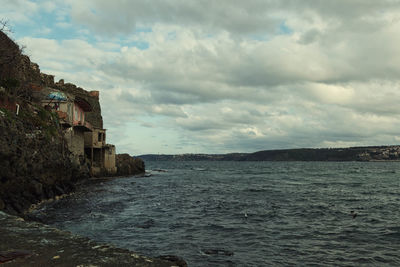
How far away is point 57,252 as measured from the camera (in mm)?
5457

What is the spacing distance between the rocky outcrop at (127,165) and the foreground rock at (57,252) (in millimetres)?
51542

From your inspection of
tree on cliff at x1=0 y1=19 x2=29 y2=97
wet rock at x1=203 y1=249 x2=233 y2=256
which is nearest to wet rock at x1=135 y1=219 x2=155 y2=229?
wet rock at x1=203 y1=249 x2=233 y2=256

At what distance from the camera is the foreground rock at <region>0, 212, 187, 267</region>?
499 centimetres

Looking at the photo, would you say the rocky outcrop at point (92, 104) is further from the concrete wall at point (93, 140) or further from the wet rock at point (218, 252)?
the wet rock at point (218, 252)

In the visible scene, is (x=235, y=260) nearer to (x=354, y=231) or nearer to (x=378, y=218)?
(x=354, y=231)

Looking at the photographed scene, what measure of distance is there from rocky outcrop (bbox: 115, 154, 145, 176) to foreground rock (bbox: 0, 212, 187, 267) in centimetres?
5154

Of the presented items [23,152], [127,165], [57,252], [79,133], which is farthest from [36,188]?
[127,165]

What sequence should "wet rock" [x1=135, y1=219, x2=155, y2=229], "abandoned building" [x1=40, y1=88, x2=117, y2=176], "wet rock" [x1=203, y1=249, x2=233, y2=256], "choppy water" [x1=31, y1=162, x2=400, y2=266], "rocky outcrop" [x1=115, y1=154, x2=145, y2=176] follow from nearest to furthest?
1. "choppy water" [x1=31, y1=162, x2=400, y2=266]
2. "wet rock" [x1=203, y1=249, x2=233, y2=256]
3. "wet rock" [x1=135, y1=219, x2=155, y2=229]
4. "abandoned building" [x1=40, y1=88, x2=117, y2=176]
5. "rocky outcrop" [x1=115, y1=154, x2=145, y2=176]

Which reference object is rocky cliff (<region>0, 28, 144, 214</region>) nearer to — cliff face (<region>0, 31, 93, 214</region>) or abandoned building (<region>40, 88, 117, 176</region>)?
cliff face (<region>0, 31, 93, 214</region>)

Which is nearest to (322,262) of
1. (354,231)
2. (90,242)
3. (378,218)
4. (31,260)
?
(354,231)

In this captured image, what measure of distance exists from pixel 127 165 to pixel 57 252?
58336mm

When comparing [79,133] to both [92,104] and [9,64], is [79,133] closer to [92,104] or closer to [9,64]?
[9,64]

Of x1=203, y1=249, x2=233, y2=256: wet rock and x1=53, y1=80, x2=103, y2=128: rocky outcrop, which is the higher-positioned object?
x1=53, y1=80, x2=103, y2=128: rocky outcrop

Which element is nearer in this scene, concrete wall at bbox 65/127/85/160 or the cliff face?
the cliff face
